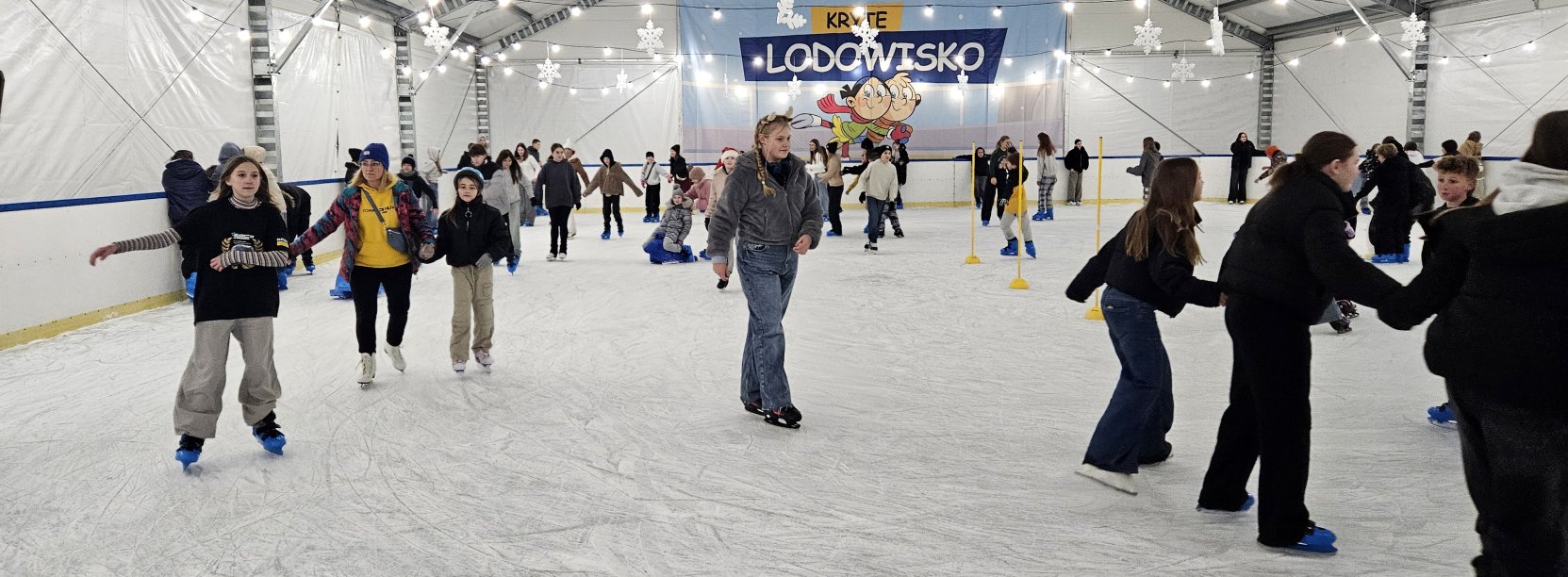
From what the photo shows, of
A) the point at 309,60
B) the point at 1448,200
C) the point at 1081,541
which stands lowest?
the point at 1081,541

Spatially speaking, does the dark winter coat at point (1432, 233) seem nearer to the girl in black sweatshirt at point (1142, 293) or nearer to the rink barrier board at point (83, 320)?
the girl in black sweatshirt at point (1142, 293)

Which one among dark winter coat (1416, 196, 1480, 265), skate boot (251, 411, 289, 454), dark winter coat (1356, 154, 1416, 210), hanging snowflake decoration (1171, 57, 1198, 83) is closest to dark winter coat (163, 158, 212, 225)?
skate boot (251, 411, 289, 454)

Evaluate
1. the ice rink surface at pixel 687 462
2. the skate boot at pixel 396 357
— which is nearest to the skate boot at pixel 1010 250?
the ice rink surface at pixel 687 462

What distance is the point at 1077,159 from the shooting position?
73.6 feet

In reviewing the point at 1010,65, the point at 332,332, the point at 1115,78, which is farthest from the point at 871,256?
the point at 1115,78

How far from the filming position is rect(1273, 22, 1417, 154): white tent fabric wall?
20.8 metres

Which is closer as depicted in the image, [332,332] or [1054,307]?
[332,332]

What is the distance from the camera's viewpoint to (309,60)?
15852mm

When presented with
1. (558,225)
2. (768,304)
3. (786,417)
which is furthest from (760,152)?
(558,225)

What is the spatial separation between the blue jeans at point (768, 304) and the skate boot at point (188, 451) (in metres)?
2.25

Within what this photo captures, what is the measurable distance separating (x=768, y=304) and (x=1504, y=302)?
118 inches

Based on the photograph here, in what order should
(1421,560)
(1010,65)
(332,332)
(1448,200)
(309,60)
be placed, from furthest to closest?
(1010,65) → (309,60) → (332,332) → (1448,200) → (1421,560)

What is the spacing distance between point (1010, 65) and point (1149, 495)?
1979 cm

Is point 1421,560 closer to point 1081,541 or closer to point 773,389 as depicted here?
point 1081,541
